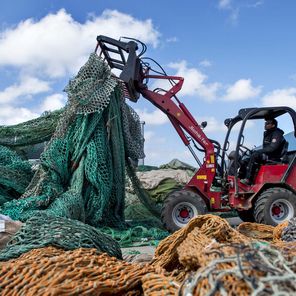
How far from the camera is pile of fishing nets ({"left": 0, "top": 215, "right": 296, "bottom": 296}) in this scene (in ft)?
4.90

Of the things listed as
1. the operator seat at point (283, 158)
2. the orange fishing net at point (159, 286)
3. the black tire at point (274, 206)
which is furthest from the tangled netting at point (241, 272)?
the operator seat at point (283, 158)

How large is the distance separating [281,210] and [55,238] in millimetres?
5861

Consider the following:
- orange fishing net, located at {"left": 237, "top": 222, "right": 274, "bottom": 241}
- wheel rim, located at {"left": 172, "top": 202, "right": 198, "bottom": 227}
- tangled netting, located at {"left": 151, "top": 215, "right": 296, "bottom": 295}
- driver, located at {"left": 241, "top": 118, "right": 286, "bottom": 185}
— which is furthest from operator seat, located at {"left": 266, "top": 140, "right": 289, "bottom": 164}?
tangled netting, located at {"left": 151, "top": 215, "right": 296, "bottom": 295}

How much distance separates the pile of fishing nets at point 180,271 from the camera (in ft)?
4.90

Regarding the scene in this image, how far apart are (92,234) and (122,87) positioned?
18.2 ft

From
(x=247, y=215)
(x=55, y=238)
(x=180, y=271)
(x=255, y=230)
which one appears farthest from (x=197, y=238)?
(x=247, y=215)

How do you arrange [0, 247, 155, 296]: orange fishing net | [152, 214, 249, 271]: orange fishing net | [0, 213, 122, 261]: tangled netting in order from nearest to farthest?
[0, 247, 155, 296]: orange fishing net, [152, 214, 249, 271]: orange fishing net, [0, 213, 122, 261]: tangled netting

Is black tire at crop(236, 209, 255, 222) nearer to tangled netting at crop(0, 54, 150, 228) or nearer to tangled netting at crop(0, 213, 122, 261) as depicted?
tangled netting at crop(0, 54, 150, 228)

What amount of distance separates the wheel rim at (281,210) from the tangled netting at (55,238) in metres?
5.30

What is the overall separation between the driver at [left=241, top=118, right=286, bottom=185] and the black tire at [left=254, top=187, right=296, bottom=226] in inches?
18.2

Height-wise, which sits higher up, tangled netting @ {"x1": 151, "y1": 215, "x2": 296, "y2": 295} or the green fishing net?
the green fishing net

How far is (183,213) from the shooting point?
26.7ft

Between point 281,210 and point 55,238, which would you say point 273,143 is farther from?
point 55,238

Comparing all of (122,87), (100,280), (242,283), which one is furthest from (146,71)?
(242,283)
